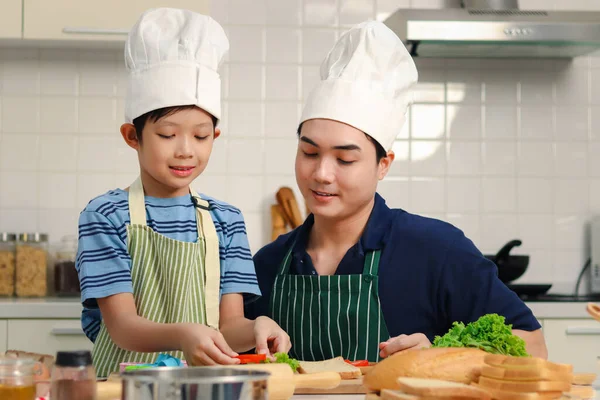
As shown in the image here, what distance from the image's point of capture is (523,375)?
3.60ft

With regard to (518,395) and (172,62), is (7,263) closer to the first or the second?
(172,62)

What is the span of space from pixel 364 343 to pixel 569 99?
7.29ft

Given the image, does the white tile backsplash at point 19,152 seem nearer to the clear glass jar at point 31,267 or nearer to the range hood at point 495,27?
the clear glass jar at point 31,267

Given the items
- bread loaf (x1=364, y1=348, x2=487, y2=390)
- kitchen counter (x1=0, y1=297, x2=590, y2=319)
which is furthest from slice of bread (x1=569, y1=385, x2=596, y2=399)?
kitchen counter (x1=0, y1=297, x2=590, y2=319)

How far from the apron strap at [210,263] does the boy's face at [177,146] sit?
99mm

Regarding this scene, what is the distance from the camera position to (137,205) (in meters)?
1.67

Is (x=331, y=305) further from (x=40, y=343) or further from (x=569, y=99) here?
(x=569, y=99)

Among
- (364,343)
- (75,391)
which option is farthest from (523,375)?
(364,343)

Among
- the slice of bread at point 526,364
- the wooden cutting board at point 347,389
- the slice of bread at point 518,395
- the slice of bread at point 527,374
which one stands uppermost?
the slice of bread at point 526,364

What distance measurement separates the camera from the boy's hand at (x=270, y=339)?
1446 mm

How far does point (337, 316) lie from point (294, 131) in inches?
72.4

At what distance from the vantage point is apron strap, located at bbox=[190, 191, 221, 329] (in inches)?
66.6

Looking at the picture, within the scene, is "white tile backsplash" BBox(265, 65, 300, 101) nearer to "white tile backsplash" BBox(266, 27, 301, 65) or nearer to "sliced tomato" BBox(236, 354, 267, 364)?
"white tile backsplash" BBox(266, 27, 301, 65)

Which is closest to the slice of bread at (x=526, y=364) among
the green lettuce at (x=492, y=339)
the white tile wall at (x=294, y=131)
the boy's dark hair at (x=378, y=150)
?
the green lettuce at (x=492, y=339)
